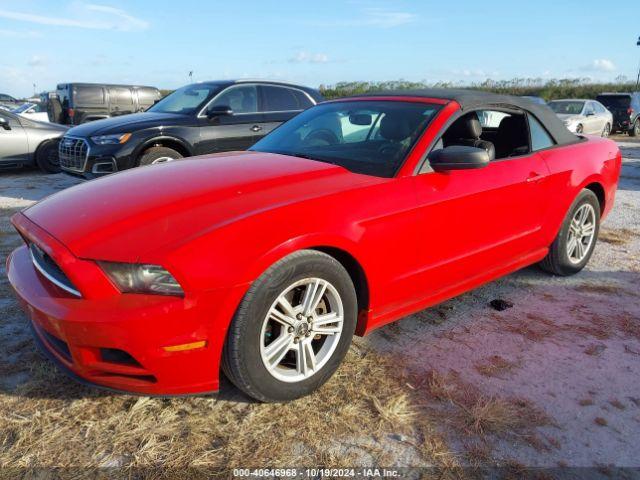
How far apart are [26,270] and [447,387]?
218 centimetres

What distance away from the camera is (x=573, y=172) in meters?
3.96

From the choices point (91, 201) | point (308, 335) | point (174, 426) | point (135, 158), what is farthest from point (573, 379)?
point (135, 158)

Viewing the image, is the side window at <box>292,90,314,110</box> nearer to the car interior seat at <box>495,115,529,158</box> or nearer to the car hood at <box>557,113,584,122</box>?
Answer: the car interior seat at <box>495,115,529,158</box>

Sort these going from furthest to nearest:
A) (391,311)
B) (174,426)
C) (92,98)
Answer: (92,98) < (391,311) < (174,426)

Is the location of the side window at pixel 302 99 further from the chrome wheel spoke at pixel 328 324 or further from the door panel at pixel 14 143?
the chrome wheel spoke at pixel 328 324

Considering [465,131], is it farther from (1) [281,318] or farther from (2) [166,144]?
(2) [166,144]

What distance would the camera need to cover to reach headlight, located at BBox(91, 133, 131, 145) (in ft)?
21.1

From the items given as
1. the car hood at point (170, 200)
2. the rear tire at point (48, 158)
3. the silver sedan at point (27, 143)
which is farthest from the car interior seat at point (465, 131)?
the silver sedan at point (27, 143)

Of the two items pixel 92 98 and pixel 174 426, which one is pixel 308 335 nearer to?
pixel 174 426

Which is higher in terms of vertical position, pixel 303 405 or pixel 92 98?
pixel 92 98

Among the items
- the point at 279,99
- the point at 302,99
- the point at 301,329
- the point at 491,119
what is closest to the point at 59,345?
the point at 301,329

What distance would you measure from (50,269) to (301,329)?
1.18 metres

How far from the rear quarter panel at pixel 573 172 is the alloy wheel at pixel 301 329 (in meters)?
2.05

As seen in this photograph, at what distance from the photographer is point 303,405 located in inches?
98.0
